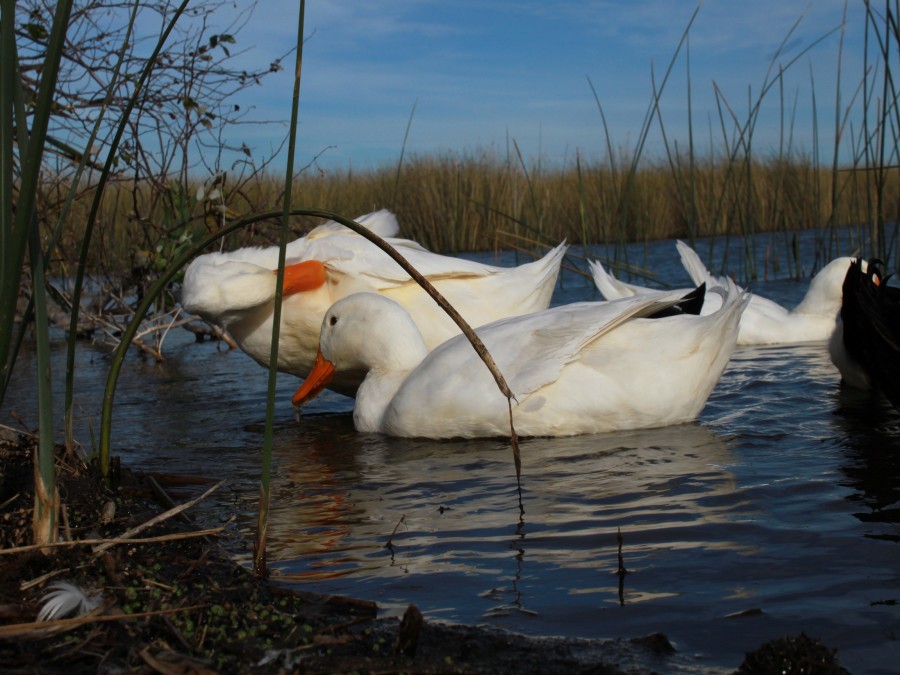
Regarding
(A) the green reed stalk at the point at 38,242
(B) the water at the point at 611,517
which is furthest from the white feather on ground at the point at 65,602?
→ (B) the water at the point at 611,517

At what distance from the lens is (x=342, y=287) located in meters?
6.07

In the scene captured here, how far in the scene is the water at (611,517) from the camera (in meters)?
2.46

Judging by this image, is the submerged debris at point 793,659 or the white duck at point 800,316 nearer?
the submerged debris at point 793,659

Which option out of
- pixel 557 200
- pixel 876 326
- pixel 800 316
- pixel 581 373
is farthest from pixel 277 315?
pixel 557 200

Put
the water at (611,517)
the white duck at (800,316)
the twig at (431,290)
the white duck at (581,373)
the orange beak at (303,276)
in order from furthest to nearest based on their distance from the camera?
the white duck at (800,316), the orange beak at (303,276), the white duck at (581,373), the twig at (431,290), the water at (611,517)

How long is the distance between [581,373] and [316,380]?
5.48 ft

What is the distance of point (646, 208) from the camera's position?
19.0 m

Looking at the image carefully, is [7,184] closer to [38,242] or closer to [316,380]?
[38,242]

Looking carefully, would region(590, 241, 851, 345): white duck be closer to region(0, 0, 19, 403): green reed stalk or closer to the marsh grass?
the marsh grass

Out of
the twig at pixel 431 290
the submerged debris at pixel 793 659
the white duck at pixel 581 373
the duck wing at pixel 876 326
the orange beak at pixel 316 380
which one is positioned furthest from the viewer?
the orange beak at pixel 316 380

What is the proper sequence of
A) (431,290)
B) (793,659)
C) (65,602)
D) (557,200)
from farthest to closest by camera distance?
(557,200) → (431,290) → (65,602) → (793,659)

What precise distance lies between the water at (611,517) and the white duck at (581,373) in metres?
0.10

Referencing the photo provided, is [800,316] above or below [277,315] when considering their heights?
below

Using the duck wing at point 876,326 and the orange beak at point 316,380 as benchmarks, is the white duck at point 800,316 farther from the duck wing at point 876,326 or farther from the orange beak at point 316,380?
the orange beak at point 316,380
